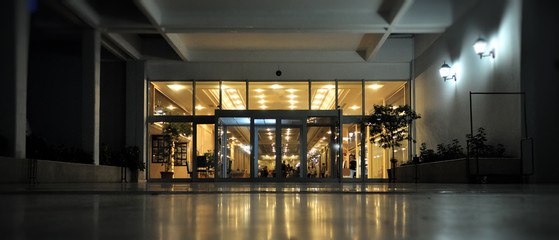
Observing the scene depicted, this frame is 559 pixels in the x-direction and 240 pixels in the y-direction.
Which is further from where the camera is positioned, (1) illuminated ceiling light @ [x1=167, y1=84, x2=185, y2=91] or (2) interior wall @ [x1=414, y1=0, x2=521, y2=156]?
(1) illuminated ceiling light @ [x1=167, y1=84, x2=185, y2=91]

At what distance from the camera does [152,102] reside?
18625 millimetres

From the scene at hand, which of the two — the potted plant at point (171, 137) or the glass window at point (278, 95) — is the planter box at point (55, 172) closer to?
the potted plant at point (171, 137)

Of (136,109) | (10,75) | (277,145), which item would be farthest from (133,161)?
(10,75)

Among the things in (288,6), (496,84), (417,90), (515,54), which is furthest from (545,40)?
(417,90)

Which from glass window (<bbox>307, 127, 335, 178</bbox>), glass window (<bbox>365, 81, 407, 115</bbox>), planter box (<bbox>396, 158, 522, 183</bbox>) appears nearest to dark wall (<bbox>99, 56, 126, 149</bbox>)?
glass window (<bbox>307, 127, 335, 178</bbox>)

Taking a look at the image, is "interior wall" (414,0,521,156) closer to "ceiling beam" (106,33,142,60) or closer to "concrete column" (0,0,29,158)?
"concrete column" (0,0,29,158)

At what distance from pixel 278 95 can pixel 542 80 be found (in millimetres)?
10189

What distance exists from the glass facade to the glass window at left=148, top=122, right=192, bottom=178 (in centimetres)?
4

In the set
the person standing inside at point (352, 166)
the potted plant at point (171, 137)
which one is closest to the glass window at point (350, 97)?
the person standing inside at point (352, 166)

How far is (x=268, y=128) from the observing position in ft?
60.3

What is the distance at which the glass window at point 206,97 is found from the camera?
18516 mm

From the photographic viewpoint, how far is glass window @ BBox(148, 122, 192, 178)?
18.3m

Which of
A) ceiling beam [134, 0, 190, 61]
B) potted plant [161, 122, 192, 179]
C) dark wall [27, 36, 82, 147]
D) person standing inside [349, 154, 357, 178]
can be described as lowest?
person standing inside [349, 154, 357, 178]

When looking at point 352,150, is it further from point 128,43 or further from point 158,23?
point 128,43
